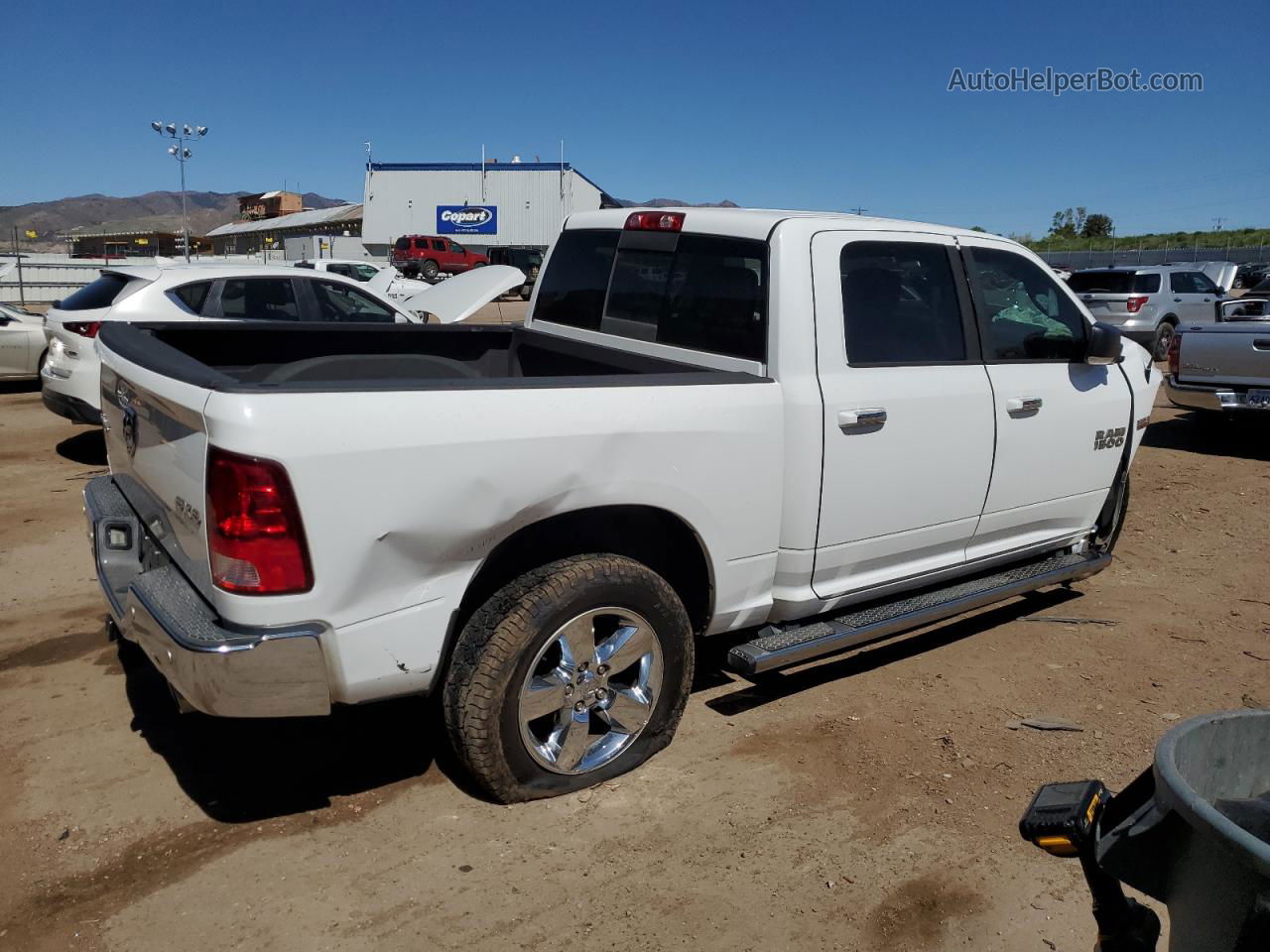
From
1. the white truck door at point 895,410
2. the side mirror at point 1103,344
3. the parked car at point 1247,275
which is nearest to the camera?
the white truck door at point 895,410

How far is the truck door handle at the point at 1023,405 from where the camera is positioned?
4.37 metres

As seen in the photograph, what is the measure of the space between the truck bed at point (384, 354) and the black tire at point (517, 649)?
64 centimetres

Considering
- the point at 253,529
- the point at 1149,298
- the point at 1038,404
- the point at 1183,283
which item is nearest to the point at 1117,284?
the point at 1149,298

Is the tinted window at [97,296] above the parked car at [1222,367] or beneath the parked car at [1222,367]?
above

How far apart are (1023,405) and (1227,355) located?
6472mm

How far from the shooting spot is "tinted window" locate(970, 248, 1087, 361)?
446cm

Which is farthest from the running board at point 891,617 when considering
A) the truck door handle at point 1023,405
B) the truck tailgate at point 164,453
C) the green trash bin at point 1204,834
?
the green trash bin at point 1204,834

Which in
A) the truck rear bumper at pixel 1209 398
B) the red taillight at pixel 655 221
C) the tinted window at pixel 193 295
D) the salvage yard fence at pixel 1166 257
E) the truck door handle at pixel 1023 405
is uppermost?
the salvage yard fence at pixel 1166 257

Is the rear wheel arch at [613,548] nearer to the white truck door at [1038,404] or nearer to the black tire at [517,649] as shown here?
the black tire at [517,649]

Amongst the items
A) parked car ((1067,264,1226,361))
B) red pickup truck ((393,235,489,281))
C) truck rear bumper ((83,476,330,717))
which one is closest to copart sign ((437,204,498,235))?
red pickup truck ((393,235,489,281))

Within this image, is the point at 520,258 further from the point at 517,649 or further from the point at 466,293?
the point at 517,649

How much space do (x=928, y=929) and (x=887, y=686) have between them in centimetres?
166

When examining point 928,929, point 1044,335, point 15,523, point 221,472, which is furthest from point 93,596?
point 1044,335

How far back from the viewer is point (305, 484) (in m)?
→ 2.65
